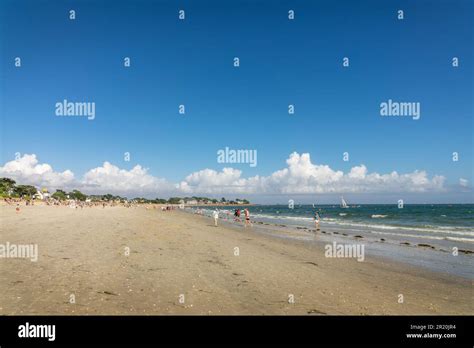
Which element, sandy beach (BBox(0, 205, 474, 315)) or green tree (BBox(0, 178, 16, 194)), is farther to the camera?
green tree (BBox(0, 178, 16, 194))

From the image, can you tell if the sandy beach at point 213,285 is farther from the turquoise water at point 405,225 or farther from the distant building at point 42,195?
the distant building at point 42,195

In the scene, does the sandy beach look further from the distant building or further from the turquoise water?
the distant building

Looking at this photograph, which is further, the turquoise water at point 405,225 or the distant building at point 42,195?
the distant building at point 42,195

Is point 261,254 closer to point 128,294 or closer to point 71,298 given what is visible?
point 128,294

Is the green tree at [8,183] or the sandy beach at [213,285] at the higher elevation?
the green tree at [8,183]

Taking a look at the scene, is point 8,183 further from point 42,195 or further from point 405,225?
point 405,225

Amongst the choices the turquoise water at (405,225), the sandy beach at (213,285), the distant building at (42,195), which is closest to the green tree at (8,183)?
the distant building at (42,195)

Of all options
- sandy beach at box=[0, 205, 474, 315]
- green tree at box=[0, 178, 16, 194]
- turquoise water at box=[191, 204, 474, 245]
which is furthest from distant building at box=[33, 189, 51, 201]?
sandy beach at box=[0, 205, 474, 315]

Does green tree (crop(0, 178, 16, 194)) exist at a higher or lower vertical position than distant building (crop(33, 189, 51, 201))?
higher

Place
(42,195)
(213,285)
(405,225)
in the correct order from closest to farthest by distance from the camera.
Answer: (213,285) → (405,225) → (42,195)

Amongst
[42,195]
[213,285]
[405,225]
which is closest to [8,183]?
[42,195]

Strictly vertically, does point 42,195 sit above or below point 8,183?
below

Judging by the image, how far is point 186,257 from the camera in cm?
1697
